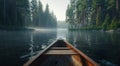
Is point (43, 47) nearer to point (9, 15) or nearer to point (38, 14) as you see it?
point (9, 15)

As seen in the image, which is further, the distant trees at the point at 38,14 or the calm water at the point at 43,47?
the distant trees at the point at 38,14

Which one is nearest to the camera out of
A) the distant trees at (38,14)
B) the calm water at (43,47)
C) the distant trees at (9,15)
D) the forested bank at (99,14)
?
the calm water at (43,47)

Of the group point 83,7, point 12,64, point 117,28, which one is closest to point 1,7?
point 117,28

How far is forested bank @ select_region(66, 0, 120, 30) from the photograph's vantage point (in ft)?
181

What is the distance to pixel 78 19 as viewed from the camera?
95188 mm

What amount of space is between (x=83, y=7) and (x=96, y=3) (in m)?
14.4

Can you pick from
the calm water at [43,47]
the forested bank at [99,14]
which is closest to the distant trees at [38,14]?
the forested bank at [99,14]

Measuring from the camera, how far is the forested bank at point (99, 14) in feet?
181

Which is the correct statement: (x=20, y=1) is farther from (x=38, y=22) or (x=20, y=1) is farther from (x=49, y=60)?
(x=49, y=60)

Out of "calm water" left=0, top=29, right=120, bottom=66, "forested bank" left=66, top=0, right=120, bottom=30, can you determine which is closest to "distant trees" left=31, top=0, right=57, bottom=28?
"forested bank" left=66, top=0, right=120, bottom=30

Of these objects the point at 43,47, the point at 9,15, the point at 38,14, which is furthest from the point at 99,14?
the point at 38,14

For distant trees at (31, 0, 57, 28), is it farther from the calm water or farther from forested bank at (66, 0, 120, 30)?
the calm water

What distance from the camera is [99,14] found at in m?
63.5

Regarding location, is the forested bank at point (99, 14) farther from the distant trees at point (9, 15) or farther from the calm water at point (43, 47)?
the calm water at point (43, 47)
